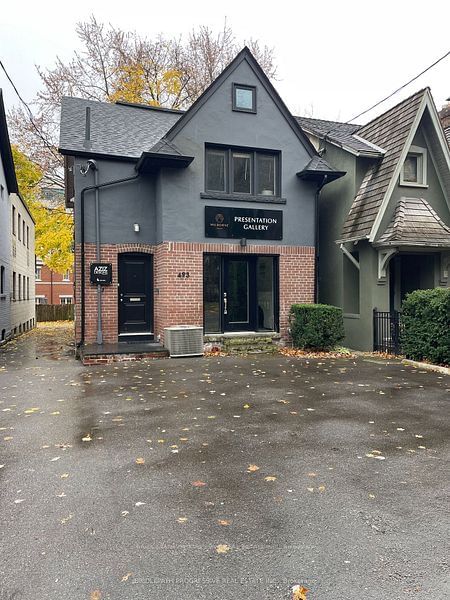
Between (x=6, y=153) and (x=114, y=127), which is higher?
(x=6, y=153)

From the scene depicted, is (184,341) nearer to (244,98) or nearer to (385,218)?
(385,218)

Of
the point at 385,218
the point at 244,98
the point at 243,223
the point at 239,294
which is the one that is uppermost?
the point at 244,98

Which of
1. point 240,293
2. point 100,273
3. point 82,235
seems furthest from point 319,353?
point 82,235

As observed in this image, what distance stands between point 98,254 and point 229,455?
8.61 m

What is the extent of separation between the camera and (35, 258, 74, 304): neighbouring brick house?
140 feet

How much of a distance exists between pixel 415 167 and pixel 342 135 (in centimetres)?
292

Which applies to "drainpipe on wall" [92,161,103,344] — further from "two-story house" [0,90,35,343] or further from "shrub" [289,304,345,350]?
"shrub" [289,304,345,350]

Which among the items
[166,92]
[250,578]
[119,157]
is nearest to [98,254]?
[119,157]

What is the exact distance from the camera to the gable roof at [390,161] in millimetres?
11922

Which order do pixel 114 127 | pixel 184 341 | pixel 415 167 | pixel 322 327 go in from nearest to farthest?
pixel 184 341
pixel 322 327
pixel 415 167
pixel 114 127

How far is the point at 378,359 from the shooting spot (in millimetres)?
10781

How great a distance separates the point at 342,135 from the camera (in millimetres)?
14805

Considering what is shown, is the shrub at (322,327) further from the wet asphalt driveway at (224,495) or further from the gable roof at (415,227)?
the wet asphalt driveway at (224,495)

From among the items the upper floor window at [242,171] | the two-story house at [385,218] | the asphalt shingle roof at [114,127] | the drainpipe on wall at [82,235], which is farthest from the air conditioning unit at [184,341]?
the asphalt shingle roof at [114,127]
